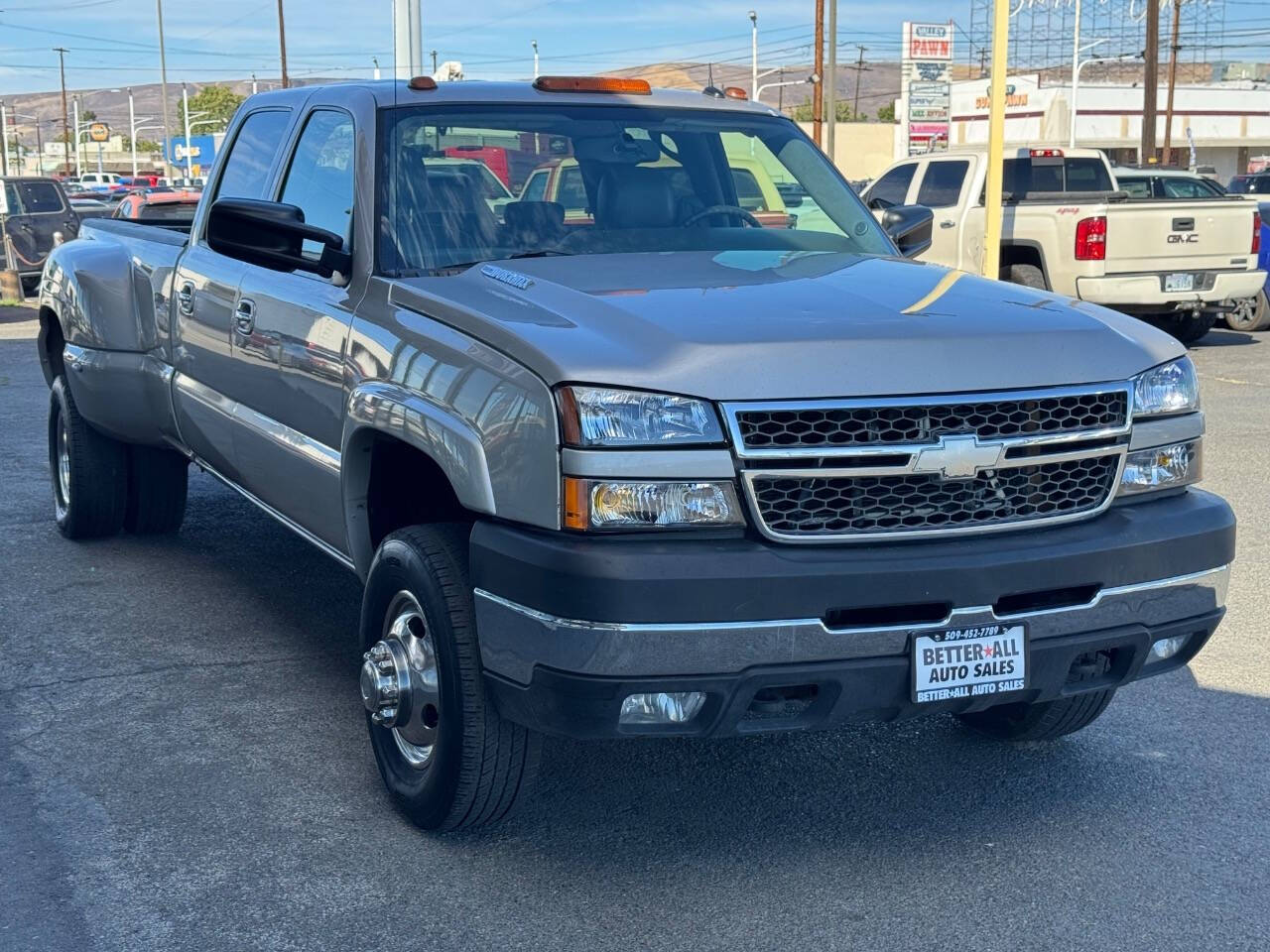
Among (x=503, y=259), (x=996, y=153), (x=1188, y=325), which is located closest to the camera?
(x=503, y=259)

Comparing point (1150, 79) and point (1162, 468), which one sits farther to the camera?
point (1150, 79)

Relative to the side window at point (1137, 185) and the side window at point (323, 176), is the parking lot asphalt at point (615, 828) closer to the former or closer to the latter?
the side window at point (323, 176)

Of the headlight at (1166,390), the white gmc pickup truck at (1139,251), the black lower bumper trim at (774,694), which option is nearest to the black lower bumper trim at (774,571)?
the black lower bumper trim at (774,694)

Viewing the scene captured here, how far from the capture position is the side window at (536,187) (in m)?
4.70

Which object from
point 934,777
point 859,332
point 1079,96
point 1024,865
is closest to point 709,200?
point 859,332

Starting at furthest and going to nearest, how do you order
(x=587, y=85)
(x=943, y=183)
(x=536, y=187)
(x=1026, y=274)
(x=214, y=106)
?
→ 1. (x=214, y=106)
2. (x=943, y=183)
3. (x=1026, y=274)
4. (x=587, y=85)
5. (x=536, y=187)

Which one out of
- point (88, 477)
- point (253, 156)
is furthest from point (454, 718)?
→ point (88, 477)

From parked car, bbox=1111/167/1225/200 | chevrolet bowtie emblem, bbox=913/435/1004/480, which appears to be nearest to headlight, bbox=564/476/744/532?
chevrolet bowtie emblem, bbox=913/435/1004/480

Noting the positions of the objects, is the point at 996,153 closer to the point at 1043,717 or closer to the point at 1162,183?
the point at 1162,183

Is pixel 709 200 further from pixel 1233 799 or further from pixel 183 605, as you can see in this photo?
pixel 183 605

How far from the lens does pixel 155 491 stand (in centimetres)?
736

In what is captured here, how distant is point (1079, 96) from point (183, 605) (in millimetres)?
77570

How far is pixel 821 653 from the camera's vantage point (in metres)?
3.40

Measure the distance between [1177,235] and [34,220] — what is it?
16.8 metres
